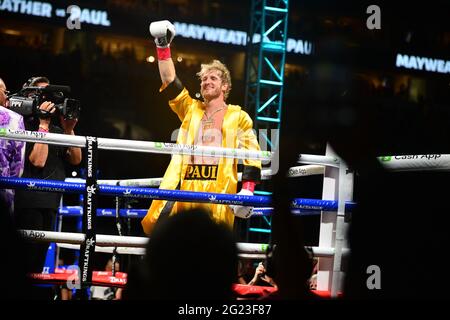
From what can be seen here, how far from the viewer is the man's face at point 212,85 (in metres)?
3.82

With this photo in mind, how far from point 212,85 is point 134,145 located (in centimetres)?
79

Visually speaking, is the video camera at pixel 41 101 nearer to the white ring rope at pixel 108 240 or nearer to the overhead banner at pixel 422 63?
the white ring rope at pixel 108 240

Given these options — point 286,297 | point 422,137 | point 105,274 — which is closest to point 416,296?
point 286,297

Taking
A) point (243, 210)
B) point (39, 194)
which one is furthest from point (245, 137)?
point (39, 194)

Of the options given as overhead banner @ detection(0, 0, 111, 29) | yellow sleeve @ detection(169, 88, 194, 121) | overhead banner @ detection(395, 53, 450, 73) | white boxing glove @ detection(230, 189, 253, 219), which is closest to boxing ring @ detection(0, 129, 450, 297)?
white boxing glove @ detection(230, 189, 253, 219)

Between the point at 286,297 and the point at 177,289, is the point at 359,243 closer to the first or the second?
the point at 286,297

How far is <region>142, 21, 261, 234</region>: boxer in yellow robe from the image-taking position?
11.8 feet

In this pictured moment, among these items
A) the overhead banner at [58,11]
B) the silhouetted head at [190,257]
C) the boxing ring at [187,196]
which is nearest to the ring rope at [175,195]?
the boxing ring at [187,196]

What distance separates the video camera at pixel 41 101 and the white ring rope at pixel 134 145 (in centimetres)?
35

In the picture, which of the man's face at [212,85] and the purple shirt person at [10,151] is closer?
the purple shirt person at [10,151]

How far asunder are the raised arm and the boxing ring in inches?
26.5

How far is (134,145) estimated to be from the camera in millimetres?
3230

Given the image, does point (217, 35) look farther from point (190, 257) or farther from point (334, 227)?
point (190, 257)

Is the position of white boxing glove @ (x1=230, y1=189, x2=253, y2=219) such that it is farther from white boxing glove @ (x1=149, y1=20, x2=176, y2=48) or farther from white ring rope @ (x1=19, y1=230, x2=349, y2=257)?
white boxing glove @ (x1=149, y1=20, x2=176, y2=48)
